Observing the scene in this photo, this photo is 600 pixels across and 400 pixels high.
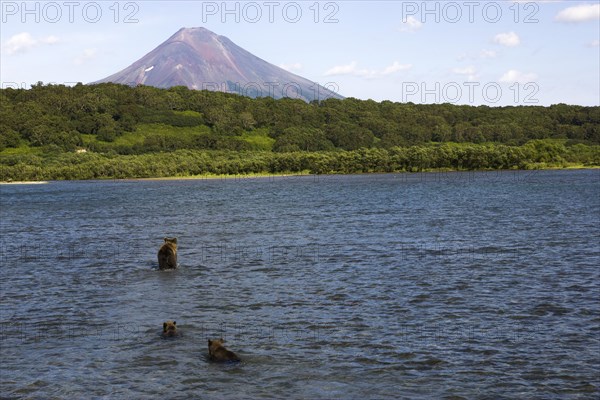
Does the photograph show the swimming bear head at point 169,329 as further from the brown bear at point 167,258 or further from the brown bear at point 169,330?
the brown bear at point 167,258

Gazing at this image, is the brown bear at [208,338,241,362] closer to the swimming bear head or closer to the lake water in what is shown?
the lake water

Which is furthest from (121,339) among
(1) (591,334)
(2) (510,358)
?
(1) (591,334)

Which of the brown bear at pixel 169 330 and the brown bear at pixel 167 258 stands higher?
the brown bear at pixel 167 258

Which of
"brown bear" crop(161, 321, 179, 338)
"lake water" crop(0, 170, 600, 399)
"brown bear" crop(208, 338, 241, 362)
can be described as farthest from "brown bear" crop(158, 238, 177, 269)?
"brown bear" crop(208, 338, 241, 362)

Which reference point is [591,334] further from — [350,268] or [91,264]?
[91,264]

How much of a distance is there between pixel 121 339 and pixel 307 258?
1859 centimetres

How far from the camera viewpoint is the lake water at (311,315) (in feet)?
55.4

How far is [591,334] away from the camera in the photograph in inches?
800

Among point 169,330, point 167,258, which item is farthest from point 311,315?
point 167,258

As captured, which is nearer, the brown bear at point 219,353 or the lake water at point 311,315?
the lake water at point 311,315

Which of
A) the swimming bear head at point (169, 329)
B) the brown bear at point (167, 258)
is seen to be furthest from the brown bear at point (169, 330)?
the brown bear at point (167, 258)

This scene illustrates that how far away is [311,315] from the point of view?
23.8m

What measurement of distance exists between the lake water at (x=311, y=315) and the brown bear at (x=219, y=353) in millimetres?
263

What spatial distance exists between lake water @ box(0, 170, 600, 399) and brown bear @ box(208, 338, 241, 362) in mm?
263
